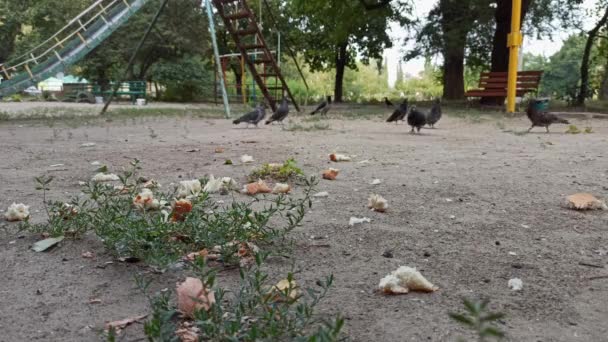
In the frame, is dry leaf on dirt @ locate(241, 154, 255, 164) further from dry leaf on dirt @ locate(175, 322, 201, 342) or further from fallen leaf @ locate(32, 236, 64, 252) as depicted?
dry leaf on dirt @ locate(175, 322, 201, 342)

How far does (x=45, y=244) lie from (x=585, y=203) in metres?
2.54

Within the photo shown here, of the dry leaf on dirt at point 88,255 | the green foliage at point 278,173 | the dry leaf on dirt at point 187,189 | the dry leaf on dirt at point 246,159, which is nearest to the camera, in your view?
the dry leaf on dirt at point 88,255

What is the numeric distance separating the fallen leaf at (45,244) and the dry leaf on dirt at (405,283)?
1294 millimetres

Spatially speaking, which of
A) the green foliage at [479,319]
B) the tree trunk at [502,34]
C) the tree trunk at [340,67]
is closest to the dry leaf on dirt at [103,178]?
the green foliage at [479,319]

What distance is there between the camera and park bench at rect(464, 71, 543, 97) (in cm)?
1352

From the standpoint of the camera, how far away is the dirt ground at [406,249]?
1547mm

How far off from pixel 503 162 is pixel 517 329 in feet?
10.3

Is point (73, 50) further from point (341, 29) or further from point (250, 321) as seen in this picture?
point (250, 321)

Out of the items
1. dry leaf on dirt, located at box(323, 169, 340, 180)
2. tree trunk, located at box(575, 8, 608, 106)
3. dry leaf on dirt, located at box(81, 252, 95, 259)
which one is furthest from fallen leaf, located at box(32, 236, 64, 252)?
tree trunk, located at box(575, 8, 608, 106)

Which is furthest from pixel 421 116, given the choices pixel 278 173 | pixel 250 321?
pixel 250 321

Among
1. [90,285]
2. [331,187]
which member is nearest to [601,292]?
[90,285]

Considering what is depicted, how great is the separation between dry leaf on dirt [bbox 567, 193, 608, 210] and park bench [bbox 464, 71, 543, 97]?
11067 mm

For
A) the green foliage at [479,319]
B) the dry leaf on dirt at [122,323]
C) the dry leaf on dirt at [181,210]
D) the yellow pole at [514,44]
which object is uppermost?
the yellow pole at [514,44]

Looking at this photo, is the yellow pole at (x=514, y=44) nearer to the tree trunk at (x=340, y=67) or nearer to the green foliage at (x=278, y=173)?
the green foliage at (x=278, y=173)
